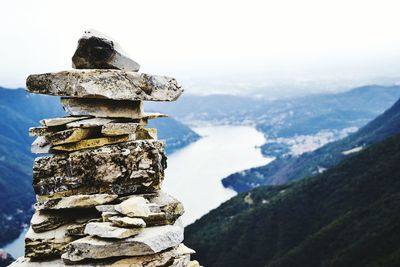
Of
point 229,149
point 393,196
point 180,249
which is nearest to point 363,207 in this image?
point 393,196

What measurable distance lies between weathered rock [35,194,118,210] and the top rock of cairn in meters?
1.95

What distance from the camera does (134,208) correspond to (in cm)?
827

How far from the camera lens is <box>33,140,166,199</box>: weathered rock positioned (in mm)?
8945

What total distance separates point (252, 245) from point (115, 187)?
5870 cm

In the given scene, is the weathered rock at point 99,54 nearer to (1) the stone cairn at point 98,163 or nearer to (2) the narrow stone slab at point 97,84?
(1) the stone cairn at point 98,163

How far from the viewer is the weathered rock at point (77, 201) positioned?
28.7 feet

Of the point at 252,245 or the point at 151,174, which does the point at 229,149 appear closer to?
the point at 252,245

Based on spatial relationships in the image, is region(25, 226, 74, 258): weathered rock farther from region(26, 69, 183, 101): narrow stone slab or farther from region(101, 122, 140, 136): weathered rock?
region(26, 69, 183, 101): narrow stone slab

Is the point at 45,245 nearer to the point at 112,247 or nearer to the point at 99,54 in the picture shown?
the point at 112,247

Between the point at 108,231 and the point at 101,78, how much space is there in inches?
120

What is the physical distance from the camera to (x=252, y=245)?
65125 millimetres

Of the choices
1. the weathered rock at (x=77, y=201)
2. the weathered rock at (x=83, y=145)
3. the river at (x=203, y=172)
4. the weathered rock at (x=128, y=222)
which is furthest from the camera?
the river at (x=203, y=172)

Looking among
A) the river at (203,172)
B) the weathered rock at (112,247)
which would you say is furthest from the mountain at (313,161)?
the weathered rock at (112,247)

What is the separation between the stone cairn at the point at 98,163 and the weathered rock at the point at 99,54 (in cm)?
2
